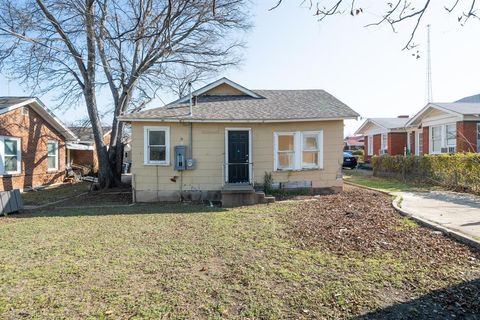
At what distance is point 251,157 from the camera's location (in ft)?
40.5

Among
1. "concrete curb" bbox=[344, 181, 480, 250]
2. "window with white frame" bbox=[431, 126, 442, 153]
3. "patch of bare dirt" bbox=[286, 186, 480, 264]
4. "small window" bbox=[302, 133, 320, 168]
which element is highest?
"window with white frame" bbox=[431, 126, 442, 153]

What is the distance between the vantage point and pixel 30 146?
16812 millimetres

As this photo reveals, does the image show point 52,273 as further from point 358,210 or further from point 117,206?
point 358,210

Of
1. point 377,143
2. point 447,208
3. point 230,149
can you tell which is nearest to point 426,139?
point 377,143

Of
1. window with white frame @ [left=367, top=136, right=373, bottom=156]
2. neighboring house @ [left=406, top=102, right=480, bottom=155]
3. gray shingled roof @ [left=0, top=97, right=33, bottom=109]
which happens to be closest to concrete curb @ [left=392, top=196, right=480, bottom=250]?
neighboring house @ [left=406, top=102, right=480, bottom=155]

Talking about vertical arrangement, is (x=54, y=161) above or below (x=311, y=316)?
above

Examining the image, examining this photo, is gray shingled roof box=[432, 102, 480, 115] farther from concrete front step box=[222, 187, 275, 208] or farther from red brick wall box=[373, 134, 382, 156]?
concrete front step box=[222, 187, 275, 208]

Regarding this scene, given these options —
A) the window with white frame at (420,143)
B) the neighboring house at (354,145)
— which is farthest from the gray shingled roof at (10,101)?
the neighboring house at (354,145)

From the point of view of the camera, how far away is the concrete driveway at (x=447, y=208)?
6.88m

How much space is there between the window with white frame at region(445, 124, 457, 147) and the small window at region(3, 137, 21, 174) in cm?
2315

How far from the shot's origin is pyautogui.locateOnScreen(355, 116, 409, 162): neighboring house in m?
25.2

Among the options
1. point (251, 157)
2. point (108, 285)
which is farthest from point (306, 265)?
point (251, 157)

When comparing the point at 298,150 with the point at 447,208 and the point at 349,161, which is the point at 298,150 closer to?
the point at 447,208

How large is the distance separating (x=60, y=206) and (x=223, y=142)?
645 centimetres
